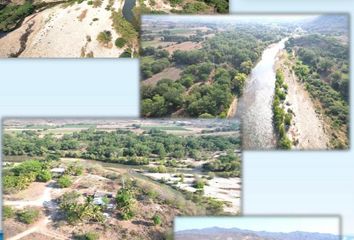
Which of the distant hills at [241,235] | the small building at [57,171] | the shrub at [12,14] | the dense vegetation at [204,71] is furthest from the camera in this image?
the shrub at [12,14]

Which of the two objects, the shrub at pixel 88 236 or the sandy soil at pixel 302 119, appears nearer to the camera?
the shrub at pixel 88 236

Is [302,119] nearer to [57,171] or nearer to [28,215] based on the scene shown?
[57,171]

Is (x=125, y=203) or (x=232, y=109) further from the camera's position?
(x=232, y=109)

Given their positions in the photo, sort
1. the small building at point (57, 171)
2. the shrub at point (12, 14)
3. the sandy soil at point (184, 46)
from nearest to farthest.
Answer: the small building at point (57, 171) → the sandy soil at point (184, 46) → the shrub at point (12, 14)

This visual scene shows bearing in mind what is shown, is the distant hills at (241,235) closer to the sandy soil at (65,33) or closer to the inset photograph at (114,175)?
the inset photograph at (114,175)

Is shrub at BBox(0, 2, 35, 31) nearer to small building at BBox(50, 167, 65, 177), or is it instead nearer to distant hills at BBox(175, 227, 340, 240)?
small building at BBox(50, 167, 65, 177)

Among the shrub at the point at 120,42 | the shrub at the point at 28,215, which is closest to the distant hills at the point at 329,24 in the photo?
the shrub at the point at 120,42

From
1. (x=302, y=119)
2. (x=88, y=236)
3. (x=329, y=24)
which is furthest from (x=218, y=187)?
(x=329, y=24)
